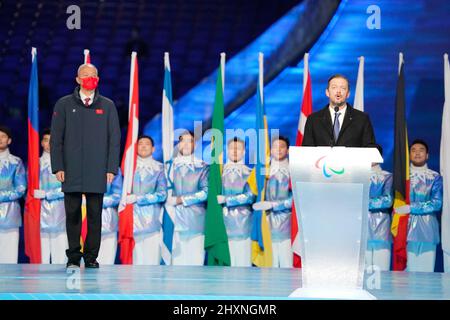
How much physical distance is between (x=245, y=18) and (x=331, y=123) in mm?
3857

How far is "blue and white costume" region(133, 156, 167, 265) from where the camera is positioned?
8.35 m

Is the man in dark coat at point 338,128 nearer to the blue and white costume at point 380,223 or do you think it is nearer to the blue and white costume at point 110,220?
the blue and white costume at point 380,223

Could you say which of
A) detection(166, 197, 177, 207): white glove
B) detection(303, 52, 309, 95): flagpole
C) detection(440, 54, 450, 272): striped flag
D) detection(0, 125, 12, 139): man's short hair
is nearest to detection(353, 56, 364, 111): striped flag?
detection(303, 52, 309, 95): flagpole

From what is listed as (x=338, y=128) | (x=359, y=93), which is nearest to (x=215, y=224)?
(x=359, y=93)

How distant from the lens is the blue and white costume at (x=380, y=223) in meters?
8.20

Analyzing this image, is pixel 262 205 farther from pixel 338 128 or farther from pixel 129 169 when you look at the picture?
pixel 338 128

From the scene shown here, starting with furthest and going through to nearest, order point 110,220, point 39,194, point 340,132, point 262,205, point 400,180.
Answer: point 110,220
point 39,194
point 262,205
point 400,180
point 340,132

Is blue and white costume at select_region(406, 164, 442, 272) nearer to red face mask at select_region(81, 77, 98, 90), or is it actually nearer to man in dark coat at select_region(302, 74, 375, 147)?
man in dark coat at select_region(302, 74, 375, 147)

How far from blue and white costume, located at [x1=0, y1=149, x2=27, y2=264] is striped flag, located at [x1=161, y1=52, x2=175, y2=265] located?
4.45 feet

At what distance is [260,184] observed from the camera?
8.16m

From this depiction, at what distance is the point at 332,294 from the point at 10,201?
182 inches

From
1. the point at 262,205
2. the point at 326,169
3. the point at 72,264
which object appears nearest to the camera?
the point at 326,169

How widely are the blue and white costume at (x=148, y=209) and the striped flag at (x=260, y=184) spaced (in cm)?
88

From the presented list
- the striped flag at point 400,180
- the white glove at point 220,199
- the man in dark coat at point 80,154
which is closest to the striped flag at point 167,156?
the white glove at point 220,199
